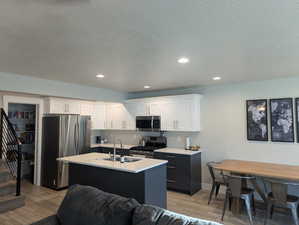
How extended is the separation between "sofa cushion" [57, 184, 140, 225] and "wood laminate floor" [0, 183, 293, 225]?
5.96 feet

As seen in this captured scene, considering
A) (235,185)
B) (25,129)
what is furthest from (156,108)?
(25,129)

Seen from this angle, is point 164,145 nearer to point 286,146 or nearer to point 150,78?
point 150,78

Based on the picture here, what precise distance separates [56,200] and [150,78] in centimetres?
322

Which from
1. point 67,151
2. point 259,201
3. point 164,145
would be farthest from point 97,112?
point 259,201

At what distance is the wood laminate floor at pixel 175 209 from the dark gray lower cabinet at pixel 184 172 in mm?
166

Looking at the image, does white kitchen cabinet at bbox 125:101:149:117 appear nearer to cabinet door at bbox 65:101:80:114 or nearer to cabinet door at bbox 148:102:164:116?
cabinet door at bbox 148:102:164:116

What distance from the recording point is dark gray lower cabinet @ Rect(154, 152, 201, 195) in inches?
172

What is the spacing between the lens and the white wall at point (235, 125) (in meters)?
3.94

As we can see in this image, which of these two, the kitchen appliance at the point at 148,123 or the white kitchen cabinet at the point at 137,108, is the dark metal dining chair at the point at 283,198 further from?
the white kitchen cabinet at the point at 137,108

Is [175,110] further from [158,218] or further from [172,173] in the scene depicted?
[158,218]

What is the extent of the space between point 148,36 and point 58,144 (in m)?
3.74

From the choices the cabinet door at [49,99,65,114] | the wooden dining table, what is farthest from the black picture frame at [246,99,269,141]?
the cabinet door at [49,99,65,114]

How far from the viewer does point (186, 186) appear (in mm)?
4379

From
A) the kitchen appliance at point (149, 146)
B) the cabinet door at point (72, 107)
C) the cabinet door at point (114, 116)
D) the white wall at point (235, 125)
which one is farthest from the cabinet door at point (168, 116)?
the cabinet door at point (72, 107)
